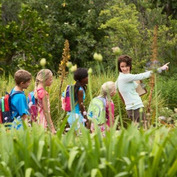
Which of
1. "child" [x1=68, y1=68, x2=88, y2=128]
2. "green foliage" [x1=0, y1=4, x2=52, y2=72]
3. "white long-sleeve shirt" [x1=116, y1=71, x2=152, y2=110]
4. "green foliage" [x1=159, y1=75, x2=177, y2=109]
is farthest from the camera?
"green foliage" [x1=0, y1=4, x2=52, y2=72]

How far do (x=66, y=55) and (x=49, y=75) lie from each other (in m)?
0.35

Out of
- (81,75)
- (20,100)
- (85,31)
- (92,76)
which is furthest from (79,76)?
(85,31)

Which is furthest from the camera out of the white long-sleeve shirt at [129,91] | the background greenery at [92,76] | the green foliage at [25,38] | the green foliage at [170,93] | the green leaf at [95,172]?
the green foliage at [25,38]

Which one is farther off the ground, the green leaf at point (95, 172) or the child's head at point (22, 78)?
the child's head at point (22, 78)

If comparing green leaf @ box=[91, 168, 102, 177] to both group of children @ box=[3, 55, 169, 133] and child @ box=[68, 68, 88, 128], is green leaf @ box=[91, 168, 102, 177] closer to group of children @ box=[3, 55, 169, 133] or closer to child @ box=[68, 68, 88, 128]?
group of children @ box=[3, 55, 169, 133]

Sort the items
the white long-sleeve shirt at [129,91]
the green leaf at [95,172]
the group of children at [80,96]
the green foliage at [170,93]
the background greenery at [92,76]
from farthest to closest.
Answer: the green foliage at [170,93] < the white long-sleeve shirt at [129,91] < the group of children at [80,96] < the background greenery at [92,76] < the green leaf at [95,172]

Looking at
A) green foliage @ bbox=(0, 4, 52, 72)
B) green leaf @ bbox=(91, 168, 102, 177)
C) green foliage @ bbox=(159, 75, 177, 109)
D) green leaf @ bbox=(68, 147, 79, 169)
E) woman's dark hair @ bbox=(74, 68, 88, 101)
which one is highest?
green foliage @ bbox=(0, 4, 52, 72)

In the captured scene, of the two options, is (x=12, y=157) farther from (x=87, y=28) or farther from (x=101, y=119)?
(x=87, y=28)

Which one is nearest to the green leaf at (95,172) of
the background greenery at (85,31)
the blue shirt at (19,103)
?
the blue shirt at (19,103)

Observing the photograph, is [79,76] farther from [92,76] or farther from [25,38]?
[25,38]

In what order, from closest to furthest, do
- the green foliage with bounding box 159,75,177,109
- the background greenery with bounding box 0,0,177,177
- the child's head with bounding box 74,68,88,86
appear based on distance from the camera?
1. the background greenery with bounding box 0,0,177,177
2. the child's head with bounding box 74,68,88,86
3. the green foliage with bounding box 159,75,177,109

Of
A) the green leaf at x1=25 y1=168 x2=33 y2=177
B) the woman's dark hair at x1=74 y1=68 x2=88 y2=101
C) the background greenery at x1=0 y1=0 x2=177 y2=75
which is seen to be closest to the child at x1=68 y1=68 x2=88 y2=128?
the woman's dark hair at x1=74 y1=68 x2=88 y2=101

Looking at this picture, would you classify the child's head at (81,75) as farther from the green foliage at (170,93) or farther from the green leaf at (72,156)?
the green foliage at (170,93)

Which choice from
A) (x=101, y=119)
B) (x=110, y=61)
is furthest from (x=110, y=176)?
(x=110, y=61)
